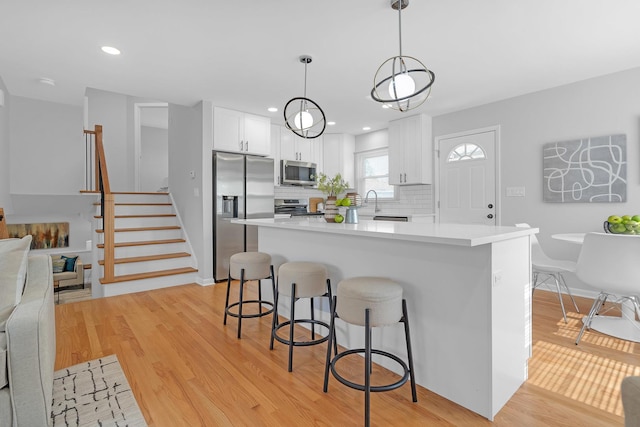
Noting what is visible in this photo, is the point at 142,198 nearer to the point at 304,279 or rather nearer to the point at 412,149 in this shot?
the point at 304,279

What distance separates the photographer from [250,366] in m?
2.16

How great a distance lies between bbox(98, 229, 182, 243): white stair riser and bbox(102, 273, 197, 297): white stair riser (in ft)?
2.71

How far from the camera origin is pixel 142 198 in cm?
546

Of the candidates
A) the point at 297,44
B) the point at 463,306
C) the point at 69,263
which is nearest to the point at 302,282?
the point at 463,306

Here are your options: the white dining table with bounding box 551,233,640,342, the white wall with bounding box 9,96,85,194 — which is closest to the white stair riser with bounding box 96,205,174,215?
the white wall with bounding box 9,96,85,194

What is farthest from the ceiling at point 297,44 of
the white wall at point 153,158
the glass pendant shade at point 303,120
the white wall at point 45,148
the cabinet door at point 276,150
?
the white wall at point 153,158

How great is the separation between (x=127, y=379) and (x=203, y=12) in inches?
99.1

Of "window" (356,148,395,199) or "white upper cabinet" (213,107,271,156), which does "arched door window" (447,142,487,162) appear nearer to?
"window" (356,148,395,199)

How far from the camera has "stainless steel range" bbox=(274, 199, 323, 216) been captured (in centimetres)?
561

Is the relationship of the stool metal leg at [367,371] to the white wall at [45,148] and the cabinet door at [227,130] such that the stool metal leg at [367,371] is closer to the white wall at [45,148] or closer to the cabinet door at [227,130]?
the cabinet door at [227,130]

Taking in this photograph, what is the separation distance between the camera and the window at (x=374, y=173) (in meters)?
5.99

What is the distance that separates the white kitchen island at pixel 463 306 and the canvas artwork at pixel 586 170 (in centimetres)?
239

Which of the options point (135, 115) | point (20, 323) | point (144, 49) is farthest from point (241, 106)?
point (20, 323)

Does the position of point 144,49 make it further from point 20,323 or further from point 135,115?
point 135,115
